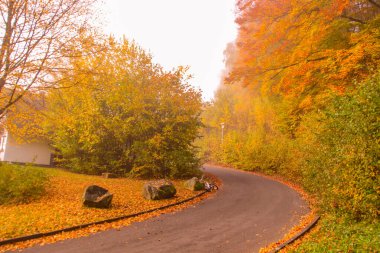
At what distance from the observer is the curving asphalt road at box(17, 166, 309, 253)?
22.0ft

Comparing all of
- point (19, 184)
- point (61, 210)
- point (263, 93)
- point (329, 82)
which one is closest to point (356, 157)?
point (329, 82)

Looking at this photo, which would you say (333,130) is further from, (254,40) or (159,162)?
(159,162)

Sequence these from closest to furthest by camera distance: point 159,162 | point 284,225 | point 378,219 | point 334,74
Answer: point 378,219
point 284,225
point 334,74
point 159,162

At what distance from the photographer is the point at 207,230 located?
8.19 meters

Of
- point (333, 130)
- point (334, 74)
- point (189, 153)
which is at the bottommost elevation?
point (189, 153)

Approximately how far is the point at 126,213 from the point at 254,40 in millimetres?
9843

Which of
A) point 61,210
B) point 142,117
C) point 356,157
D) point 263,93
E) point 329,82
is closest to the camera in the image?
point 356,157

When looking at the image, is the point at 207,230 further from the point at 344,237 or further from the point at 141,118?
the point at 141,118

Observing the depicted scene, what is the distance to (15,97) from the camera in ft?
35.1

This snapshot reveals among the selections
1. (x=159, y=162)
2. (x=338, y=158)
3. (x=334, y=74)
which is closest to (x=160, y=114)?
(x=159, y=162)

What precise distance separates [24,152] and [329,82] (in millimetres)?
26267

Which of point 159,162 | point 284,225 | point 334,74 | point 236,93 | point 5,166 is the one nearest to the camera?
point 284,225

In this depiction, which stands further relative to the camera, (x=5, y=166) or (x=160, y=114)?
(x=160, y=114)

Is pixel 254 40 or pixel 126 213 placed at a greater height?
pixel 254 40
